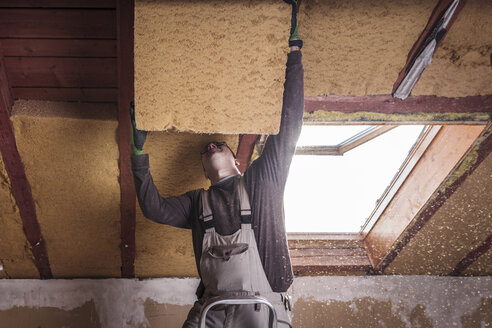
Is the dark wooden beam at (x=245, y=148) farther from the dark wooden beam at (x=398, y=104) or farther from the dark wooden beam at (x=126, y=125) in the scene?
the dark wooden beam at (x=126, y=125)

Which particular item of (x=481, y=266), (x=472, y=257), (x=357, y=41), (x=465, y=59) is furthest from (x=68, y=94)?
(x=481, y=266)

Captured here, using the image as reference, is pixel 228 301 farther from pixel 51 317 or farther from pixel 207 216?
pixel 51 317

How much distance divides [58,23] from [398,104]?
1.51 meters

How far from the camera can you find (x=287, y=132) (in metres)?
1.44

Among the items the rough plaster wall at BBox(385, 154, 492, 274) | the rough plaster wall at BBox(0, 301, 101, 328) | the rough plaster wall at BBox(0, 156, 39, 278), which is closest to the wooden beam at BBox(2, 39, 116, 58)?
the rough plaster wall at BBox(0, 156, 39, 278)

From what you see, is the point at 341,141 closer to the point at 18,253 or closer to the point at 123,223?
the point at 123,223

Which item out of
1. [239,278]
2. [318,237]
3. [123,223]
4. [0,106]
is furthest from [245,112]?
[318,237]

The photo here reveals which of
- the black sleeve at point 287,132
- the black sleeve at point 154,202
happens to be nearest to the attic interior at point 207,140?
the black sleeve at point 287,132

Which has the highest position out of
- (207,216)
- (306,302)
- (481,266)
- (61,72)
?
(61,72)

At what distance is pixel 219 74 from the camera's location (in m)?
1.24

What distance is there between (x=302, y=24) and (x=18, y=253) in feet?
7.15

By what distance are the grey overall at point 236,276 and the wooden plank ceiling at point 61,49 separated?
798 mm

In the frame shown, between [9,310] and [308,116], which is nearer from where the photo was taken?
[308,116]

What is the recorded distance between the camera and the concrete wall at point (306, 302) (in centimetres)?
241
